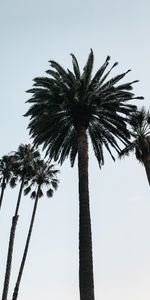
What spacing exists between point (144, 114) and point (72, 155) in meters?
6.10

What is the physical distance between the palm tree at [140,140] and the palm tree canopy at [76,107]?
1.31 metres

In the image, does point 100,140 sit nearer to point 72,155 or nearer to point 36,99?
point 72,155

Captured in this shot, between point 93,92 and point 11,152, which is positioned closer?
point 93,92

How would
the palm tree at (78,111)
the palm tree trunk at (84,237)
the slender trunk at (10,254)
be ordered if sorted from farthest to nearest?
the slender trunk at (10,254)
the palm tree at (78,111)
the palm tree trunk at (84,237)

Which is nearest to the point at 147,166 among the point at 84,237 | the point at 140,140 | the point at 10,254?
the point at 140,140

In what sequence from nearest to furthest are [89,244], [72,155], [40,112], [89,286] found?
[89,286]
[89,244]
[40,112]
[72,155]

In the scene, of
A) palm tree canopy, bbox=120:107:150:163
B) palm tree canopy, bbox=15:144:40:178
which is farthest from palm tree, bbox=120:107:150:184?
palm tree canopy, bbox=15:144:40:178

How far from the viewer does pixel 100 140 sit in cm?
2275

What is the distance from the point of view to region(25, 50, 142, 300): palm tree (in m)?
20.0

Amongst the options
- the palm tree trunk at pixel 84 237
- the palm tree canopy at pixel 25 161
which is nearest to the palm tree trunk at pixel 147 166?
the palm tree trunk at pixel 84 237

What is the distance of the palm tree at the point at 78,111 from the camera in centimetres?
2002

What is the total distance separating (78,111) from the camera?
66.3 feet

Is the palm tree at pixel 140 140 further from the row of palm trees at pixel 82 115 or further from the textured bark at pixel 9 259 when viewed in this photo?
the textured bark at pixel 9 259

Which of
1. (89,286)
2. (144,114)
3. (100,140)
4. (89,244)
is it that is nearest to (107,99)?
(100,140)
